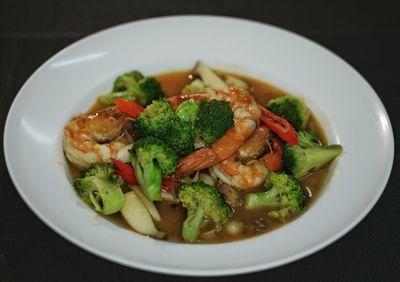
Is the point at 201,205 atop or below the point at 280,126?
below

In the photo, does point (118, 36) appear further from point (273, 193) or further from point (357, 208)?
point (357, 208)

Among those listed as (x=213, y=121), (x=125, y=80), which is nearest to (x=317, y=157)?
(x=213, y=121)

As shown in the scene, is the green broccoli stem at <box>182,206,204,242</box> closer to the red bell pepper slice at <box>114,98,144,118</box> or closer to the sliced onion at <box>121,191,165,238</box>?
the sliced onion at <box>121,191,165,238</box>

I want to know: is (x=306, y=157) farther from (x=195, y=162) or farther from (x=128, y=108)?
(x=128, y=108)

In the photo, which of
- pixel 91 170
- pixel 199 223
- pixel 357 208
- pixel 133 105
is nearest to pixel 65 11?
pixel 133 105

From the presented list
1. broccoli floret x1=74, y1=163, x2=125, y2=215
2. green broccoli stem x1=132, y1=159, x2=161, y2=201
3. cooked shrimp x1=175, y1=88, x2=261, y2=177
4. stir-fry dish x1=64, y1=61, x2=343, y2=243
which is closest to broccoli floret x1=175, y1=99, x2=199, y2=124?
stir-fry dish x1=64, y1=61, x2=343, y2=243

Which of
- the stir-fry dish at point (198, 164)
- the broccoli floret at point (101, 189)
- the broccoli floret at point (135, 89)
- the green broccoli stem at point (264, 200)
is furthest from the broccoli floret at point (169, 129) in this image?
the broccoli floret at point (135, 89)
